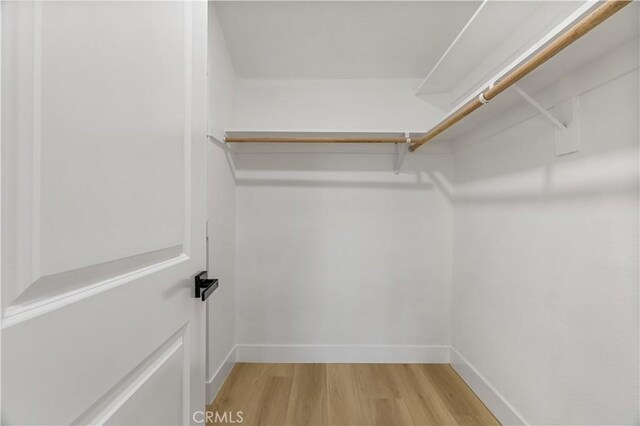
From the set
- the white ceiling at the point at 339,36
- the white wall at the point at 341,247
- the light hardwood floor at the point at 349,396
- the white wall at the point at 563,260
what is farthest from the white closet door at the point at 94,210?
the white wall at the point at 341,247

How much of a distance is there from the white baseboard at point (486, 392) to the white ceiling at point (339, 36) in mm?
2109

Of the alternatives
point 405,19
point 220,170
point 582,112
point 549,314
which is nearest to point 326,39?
point 405,19

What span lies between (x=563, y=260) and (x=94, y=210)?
1556mm

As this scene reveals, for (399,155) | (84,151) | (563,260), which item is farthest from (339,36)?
(84,151)

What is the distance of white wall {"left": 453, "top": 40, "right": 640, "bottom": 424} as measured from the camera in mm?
953

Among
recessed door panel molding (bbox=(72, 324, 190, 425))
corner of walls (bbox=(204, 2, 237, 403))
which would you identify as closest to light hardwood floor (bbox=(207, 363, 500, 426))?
corner of walls (bbox=(204, 2, 237, 403))

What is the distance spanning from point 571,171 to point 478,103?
455 millimetres

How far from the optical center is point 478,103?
1.24m

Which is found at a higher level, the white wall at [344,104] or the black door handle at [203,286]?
the white wall at [344,104]

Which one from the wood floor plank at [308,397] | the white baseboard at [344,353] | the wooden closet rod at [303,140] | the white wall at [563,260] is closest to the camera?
the white wall at [563,260]

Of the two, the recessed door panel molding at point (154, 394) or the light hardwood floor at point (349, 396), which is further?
the light hardwood floor at point (349, 396)

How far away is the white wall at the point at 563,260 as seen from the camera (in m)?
Result: 0.95

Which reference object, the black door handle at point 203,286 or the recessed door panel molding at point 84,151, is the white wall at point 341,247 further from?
the recessed door panel molding at point 84,151

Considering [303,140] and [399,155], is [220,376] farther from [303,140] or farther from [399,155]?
[399,155]
